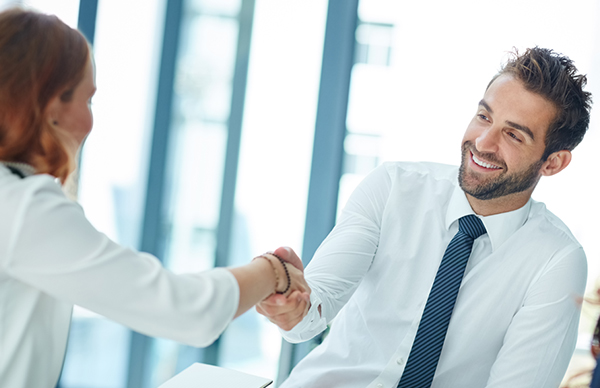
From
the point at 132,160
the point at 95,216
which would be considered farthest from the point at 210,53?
the point at 95,216

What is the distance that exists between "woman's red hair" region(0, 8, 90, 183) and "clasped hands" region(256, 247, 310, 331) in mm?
620

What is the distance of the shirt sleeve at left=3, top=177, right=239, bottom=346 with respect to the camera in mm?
857

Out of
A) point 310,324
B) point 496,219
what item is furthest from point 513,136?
point 310,324

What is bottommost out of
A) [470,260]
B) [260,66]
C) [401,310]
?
[401,310]

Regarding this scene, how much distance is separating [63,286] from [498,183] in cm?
137

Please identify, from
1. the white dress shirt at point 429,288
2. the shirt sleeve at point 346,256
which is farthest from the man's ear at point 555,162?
the shirt sleeve at point 346,256

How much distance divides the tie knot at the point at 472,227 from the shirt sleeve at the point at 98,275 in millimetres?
991

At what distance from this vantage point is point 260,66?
2994 mm

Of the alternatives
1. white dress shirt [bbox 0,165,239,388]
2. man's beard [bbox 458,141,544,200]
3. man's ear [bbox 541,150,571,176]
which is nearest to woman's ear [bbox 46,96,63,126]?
white dress shirt [bbox 0,165,239,388]

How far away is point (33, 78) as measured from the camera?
94 centimetres

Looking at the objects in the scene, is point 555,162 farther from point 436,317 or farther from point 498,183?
point 436,317

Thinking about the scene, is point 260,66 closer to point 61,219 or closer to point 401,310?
point 401,310

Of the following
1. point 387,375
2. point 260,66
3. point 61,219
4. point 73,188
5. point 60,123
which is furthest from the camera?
point 260,66

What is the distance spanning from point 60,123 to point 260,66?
81.3 inches
